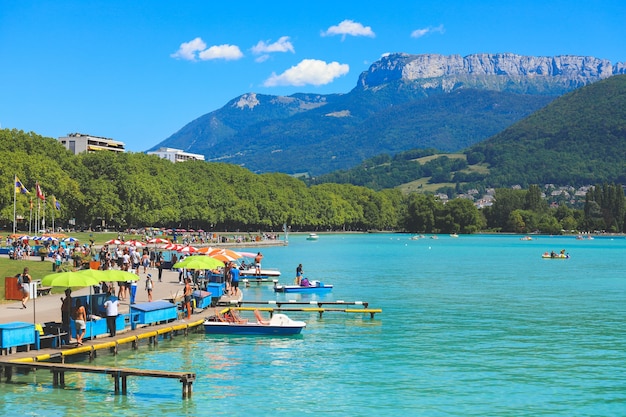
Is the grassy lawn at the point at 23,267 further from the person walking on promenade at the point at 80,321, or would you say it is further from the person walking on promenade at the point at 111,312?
the person walking on promenade at the point at 80,321

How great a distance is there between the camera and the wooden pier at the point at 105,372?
28391 mm

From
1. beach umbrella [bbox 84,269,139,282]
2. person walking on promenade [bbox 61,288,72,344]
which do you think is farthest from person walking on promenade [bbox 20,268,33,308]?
person walking on promenade [bbox 61,288,72,344]

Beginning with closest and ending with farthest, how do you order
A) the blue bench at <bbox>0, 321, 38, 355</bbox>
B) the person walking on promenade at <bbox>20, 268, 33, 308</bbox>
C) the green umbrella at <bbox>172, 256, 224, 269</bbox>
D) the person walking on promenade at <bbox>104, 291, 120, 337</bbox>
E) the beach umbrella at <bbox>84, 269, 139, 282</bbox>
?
the blue bench at <bbox>0, 321, 38, 355</bbox>
the beach umbrella at <bbox>84, 269, 139, 282</bbox>
the person walking on promenade at <bbox>104, 291, 120, 337</bbox>
the person walking on promenade at <bbox>20, 268, 33, 308</bbox>
the green umbrella at <bbox>172, 256, 224, 269</bbox>

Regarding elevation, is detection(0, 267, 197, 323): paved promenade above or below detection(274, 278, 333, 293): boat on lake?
above

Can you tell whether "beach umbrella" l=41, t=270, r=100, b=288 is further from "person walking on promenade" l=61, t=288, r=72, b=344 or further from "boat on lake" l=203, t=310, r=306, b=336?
"boat on lake" l=203, t=310, r=306, b=336

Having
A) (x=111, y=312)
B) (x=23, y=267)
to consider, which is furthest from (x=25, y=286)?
(x=23, y=267)

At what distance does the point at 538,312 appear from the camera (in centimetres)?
5519

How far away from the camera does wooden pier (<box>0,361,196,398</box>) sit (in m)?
28.4

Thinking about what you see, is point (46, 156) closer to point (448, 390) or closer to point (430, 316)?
point (430, 316)

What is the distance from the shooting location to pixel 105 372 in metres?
29.1

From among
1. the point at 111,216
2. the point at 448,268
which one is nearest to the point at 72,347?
the point at 448,268

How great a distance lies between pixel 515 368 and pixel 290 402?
11013 mm

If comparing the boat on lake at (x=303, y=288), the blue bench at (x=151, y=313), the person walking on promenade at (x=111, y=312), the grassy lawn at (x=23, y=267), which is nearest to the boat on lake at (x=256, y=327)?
the blue bench at (x=151, y=313)

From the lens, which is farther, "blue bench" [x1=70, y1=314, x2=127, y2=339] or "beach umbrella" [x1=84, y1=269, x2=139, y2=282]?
"beach umbrella" [x1=84, y1=269, x2=139, y2=282]
